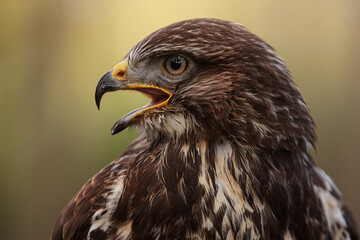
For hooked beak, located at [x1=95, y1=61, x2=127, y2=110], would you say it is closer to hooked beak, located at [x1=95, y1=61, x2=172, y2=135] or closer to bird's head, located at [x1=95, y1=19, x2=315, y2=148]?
hooked beak, located at [x1=95, y1=61, x2=172, y2=135]

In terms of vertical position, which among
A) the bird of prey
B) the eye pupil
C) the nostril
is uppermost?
the eye pupil

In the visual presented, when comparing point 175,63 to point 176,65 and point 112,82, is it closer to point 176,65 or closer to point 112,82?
point 176,65

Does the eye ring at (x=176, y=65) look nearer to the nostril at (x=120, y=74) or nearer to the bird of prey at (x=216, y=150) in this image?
the bird of prey at (x=216, y=150)

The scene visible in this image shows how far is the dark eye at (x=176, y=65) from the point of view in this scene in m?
1.85

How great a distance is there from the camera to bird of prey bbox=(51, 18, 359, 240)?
69.4 inches

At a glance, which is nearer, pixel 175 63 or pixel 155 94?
pixel 175 63

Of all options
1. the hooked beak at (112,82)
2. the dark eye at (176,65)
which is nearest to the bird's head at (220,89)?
the dark eye at (176,65)

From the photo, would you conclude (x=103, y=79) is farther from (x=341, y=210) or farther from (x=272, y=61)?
(x=341, y=210)

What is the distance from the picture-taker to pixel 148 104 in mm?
1945

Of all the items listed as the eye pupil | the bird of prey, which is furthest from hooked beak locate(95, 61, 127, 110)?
the eye pupil

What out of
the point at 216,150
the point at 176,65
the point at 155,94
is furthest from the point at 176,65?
the point at 216,150

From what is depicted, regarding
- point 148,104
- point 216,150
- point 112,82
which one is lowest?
point 216,150

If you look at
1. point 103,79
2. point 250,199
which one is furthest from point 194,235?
point 103,79

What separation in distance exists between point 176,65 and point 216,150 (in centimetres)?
35
